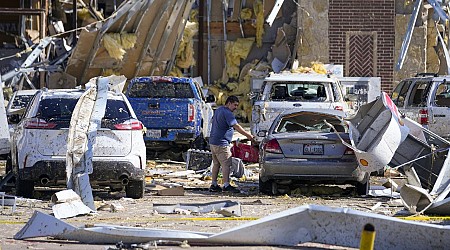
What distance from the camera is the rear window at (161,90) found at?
23.9 metres

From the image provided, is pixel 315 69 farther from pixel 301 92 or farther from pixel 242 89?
pixel 301 92

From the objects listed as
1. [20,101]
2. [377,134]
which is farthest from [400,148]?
[20,101]

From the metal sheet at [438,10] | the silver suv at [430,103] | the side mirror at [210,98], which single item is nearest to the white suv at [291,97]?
the side mirror at [210,98]

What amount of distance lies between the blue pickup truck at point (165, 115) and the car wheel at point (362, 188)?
7.28m

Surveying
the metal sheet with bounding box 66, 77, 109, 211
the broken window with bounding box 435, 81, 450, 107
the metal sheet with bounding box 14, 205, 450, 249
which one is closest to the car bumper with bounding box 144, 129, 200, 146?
the broken window with bounding box 435, 81, 450, 107

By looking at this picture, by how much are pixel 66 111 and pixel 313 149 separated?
12.3 feet

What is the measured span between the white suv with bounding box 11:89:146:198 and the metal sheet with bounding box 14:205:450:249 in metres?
4.58

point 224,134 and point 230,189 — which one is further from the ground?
point 224,134

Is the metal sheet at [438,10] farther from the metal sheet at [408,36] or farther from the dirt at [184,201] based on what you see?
the dirt at [184,201]

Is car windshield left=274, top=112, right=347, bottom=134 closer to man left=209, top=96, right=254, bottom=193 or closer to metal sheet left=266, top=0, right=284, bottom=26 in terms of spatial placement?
man left=209, top=96, right=254, bottom=193

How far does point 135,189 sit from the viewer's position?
51.2ft

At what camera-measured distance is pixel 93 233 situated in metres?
10.6

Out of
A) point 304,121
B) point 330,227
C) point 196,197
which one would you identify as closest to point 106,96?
point 196,197

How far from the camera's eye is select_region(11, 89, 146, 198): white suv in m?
15.0
